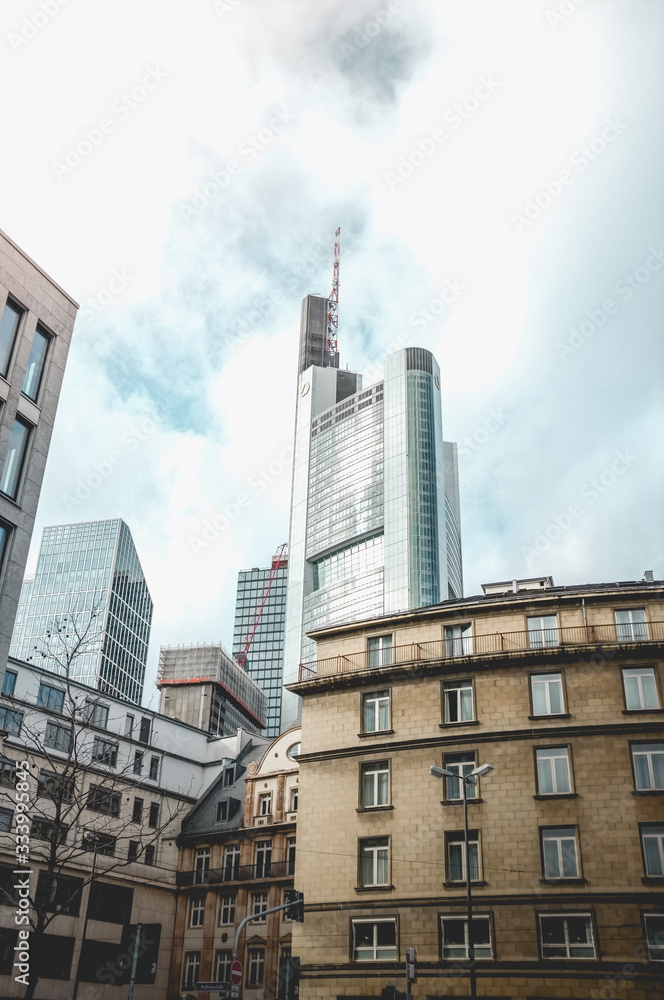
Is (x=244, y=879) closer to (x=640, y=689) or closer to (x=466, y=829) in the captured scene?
(x=466, y=829)

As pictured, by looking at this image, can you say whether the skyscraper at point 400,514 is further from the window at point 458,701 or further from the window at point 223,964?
the window at point 458,701

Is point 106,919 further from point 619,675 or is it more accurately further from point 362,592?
point 362,592

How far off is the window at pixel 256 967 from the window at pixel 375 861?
47.8ft

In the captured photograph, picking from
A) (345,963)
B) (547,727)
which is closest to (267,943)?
(345,963)

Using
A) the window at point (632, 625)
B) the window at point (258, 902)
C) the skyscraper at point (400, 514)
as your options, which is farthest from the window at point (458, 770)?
the skyscraper at point (400, 514)

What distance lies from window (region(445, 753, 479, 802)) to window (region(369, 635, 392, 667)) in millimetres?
5452

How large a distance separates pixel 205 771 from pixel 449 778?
92.3ft

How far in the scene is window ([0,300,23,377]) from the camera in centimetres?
2955

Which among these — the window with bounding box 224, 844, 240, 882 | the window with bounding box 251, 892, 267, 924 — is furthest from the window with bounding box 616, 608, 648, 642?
the window with bounding box 224, 844, 240, 882

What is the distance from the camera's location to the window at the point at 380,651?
4081 centimetres

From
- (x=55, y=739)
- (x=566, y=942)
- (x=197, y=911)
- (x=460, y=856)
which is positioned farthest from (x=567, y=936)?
(x=55, y=739)

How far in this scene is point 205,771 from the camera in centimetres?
6047

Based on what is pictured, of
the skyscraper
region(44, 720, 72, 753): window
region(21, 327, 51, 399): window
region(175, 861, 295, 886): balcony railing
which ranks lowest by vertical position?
region(175, 861, 295, 886): balcony railing

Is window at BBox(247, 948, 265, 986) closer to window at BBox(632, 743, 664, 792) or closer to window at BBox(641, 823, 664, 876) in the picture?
window at BBox(641, 823, 664, 876)
